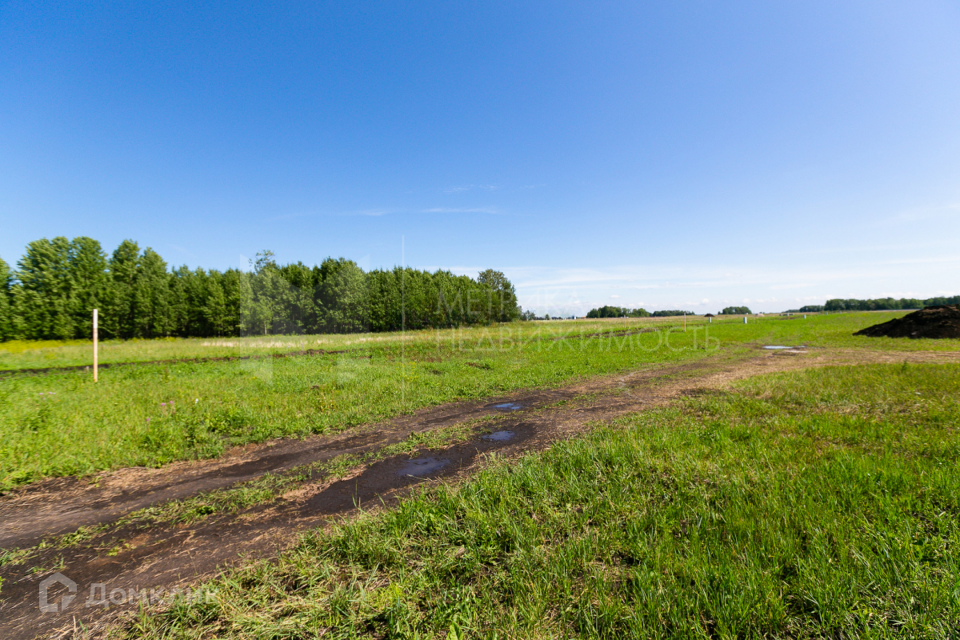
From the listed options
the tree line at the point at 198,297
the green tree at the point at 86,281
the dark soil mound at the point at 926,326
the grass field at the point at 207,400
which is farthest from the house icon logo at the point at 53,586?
the green tree at the point at 86,281

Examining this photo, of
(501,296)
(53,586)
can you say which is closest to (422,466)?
(53,586)

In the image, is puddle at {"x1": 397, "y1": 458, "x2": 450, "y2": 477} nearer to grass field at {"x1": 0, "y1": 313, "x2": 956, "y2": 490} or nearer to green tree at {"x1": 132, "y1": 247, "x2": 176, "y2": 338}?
grass field at {"x1": 0, "y1": 313, "x2": 956, "y2": 490}

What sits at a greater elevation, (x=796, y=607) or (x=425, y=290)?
(x=425, y=290)

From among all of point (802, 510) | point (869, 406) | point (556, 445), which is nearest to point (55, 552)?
point (556, 445)

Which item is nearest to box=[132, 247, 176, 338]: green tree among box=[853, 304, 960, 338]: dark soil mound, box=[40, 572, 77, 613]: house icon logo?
box=[40, 572, 77, 613]: house icon logo

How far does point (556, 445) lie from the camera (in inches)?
261

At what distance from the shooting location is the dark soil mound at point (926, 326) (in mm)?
27750

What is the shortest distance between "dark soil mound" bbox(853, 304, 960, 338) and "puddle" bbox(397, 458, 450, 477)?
139 feet

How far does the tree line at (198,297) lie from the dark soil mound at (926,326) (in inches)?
1897

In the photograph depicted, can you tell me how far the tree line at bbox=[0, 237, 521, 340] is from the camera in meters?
39.1

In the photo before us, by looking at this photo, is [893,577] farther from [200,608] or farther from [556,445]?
[200,608]

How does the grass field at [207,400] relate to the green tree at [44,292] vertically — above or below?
below

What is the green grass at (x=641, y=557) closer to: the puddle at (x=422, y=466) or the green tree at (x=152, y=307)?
the puddle at (x=422, y=466)

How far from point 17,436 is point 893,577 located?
1384cm
